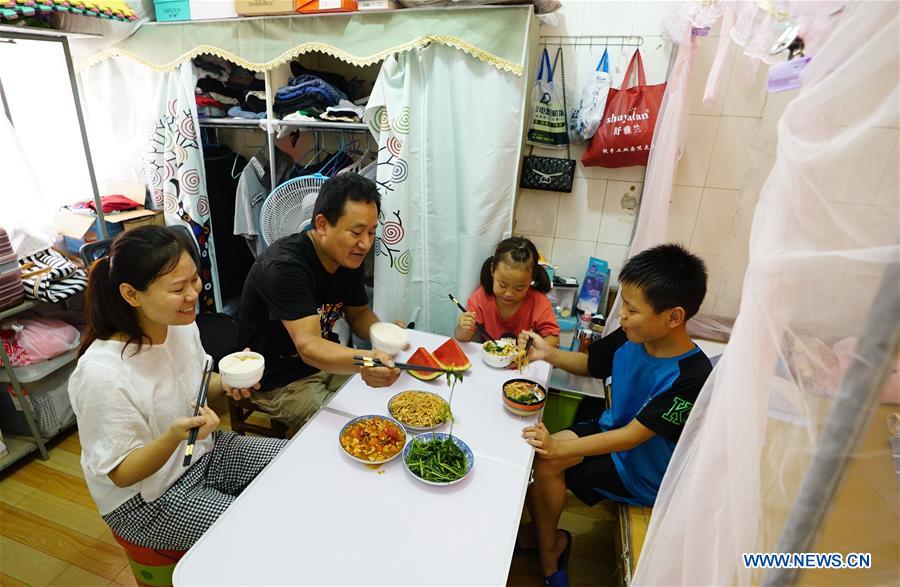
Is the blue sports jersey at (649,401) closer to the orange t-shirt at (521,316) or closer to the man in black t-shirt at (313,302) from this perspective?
the orange t-shirt at (521,316)

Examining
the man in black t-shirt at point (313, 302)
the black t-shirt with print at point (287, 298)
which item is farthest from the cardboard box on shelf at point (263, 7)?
the black t-shirt with print at point (287, 298)

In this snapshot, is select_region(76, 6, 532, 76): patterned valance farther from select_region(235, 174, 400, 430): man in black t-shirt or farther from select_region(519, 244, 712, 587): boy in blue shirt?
select_region(519, 244, 712, 587): boy in blue shirt

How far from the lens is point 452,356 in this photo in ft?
6.57

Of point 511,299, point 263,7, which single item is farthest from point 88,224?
point 511,299

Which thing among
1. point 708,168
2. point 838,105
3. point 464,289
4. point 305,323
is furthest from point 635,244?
point 838,105

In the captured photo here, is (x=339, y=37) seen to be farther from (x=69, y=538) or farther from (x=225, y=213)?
(x=69, y=538)

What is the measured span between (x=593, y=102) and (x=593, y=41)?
Answer: 1.29 feet

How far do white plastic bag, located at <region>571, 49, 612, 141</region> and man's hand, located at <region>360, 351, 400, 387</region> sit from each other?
71.4 inches

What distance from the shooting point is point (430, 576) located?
1078mm

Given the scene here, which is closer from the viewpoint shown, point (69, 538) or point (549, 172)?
point (69, 538)

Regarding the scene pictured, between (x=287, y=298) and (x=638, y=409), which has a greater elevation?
(x=287, y=298)

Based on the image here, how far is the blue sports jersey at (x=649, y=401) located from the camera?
1.53 meters

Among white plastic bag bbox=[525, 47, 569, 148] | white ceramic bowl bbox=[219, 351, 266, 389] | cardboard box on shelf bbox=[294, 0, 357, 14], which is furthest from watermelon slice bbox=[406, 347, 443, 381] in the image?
cardboard box on shelf bbox=[294, 0, 357, 14]

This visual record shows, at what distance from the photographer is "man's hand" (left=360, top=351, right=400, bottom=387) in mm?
1666
